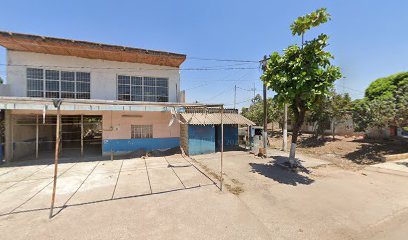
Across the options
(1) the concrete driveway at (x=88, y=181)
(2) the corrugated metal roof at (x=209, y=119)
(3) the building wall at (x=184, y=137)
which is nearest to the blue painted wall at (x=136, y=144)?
(3) the building wall at (x=184, y=137)

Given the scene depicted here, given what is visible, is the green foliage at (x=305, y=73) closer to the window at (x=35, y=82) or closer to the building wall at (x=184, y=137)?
the building wall at (x=184, y=137)

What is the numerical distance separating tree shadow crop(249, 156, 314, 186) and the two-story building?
4769 millimetres

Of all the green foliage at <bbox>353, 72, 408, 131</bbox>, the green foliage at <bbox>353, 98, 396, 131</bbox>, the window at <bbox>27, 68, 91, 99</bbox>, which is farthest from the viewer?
the window at <bbox>27, 68, 91, 99</bbox>

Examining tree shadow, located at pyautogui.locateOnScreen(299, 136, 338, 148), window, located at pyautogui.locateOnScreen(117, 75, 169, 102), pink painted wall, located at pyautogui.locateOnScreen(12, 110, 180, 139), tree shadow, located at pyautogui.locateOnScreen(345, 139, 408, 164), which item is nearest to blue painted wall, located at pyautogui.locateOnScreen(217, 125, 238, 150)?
pink painted wall, located at pyautogui.locateOnScreen(12, 110, 180, 139)

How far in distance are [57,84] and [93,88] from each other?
2.12 metres

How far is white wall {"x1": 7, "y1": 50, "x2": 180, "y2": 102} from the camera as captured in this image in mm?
11227

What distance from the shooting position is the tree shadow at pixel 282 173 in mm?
7928

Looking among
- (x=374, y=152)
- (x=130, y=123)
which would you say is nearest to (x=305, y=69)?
(x=374, y=152)

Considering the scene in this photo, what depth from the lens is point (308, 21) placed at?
8422 mm

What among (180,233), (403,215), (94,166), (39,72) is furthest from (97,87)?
(403,215)

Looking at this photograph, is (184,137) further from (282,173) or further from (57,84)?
(57,84)

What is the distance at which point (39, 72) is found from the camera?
11672 mm

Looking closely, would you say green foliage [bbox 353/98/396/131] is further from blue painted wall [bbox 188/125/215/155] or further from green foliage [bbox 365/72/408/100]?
blue painted wall [bbox 188/125/215/155]

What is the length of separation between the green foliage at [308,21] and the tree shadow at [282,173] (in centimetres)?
703
